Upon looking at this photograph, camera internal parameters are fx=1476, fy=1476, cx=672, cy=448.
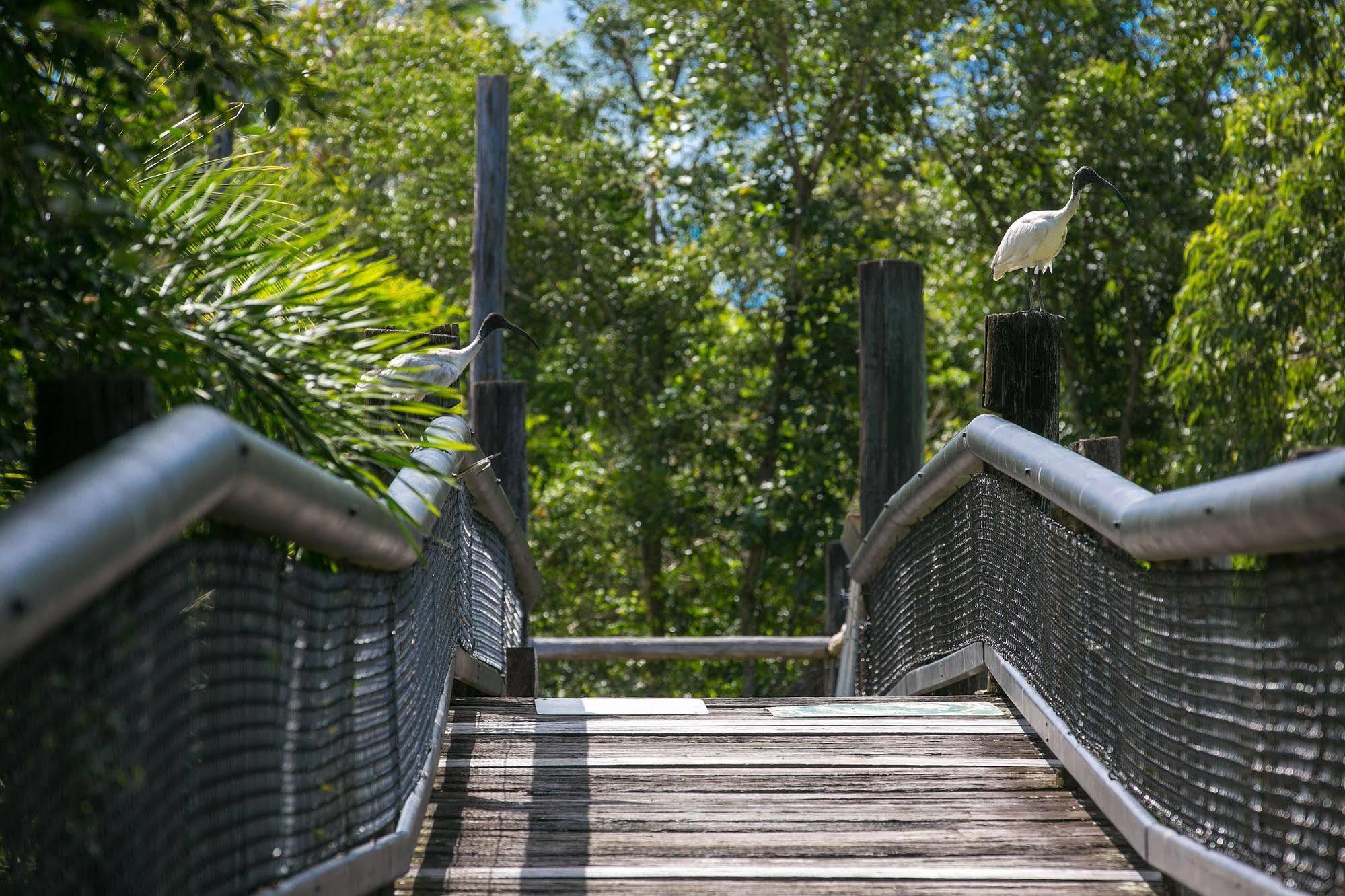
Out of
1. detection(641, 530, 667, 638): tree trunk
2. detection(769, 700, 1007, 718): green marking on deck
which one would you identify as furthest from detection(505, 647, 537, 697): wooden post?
detection(641, 530, 667, 638): tree trunk

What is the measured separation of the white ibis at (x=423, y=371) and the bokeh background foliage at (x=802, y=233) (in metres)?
4.69

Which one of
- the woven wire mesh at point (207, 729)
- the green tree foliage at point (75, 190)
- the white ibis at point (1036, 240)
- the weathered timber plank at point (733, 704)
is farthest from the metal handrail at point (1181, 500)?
the white ibis at point (1036, 240)

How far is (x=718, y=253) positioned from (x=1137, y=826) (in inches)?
449

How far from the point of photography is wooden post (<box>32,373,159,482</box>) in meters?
1.95

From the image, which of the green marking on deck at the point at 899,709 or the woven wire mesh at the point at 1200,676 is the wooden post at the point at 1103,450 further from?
the green marking on deck at the point at 899,709

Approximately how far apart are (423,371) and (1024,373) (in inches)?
79.0

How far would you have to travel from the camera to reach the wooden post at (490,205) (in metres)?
11.7

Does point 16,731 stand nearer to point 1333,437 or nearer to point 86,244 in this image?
point 86,244

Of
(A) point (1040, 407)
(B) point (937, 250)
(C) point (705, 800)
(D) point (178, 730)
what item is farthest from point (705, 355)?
(D) point (178, 730)

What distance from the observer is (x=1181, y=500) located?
102 inches

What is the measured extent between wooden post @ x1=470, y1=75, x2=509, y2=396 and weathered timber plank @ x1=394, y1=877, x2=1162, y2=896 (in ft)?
29.3

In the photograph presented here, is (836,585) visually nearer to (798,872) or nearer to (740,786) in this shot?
(740,786)

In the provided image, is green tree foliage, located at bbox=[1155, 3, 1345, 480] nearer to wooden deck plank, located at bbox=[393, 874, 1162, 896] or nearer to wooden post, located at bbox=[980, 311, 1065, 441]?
wooden post, located at bbox=[980, 311, 1065, 441]

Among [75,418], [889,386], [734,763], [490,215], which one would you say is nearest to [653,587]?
[490,215]
